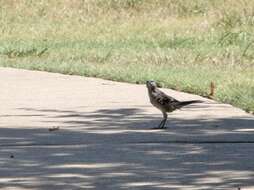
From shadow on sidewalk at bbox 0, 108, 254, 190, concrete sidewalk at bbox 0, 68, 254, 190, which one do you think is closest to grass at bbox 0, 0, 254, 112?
concrete sidewalk at bbox 0, 68, 254, 190

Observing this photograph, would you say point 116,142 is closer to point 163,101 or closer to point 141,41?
point 163,101

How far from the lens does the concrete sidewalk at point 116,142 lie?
27.1 feet

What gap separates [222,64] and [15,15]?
1147cm

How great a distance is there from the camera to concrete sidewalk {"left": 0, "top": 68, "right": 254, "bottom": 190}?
27.1ft

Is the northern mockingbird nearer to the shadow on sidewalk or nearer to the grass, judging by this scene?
the shadow on sidewalk

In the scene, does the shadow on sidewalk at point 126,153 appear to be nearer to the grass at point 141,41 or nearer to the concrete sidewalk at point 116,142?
the concrete sidewalk at point 116,142

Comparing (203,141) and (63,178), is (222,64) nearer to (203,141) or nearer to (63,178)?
(203,141)

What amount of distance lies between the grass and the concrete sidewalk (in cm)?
116

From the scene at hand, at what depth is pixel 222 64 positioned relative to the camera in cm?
1894

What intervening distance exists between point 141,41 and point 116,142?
13.7 metres

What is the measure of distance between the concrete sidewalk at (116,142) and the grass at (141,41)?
1159 millimetres

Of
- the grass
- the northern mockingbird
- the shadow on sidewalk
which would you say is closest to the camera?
the shadow on sidewalk

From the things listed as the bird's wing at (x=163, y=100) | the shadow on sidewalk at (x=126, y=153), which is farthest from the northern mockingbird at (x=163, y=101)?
the shadow on sidewalk at (x=126, y=153)

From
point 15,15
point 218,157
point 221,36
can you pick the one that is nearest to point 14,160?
point 218,157
